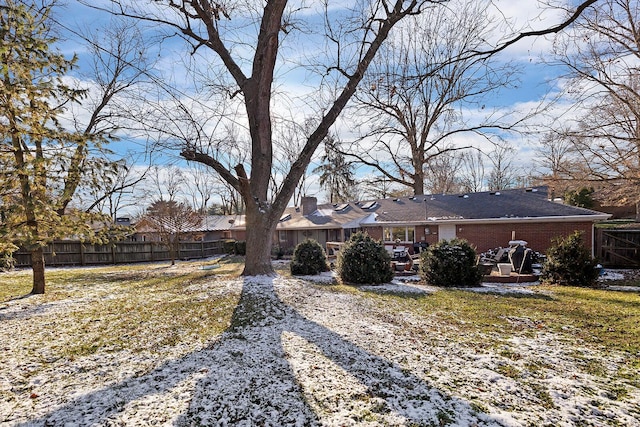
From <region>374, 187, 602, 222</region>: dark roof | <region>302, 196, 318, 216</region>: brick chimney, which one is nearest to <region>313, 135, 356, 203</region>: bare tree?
<region>302, 196, 318, 216</region>: brick chimney

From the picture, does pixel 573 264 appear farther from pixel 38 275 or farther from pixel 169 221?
pixel 169 221

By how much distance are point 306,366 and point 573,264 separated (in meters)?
9.18

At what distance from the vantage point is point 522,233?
1547 cm

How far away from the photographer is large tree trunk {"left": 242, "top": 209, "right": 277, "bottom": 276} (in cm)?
890

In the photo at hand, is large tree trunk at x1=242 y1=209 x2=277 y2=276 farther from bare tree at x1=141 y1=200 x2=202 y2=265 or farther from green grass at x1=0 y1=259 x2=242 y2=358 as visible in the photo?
bare tree at x1=141 y1=200 x2=202 y2=265

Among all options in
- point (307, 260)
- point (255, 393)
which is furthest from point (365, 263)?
point (255, 393)

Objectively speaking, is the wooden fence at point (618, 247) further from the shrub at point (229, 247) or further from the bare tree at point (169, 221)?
the shrub at point (229, 247)

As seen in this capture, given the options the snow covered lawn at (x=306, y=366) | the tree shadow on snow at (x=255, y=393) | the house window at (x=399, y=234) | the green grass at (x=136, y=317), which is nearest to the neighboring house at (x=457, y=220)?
the house window at (x=399, y=234)

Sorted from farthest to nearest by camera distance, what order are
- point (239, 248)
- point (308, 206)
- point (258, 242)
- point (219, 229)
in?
point (219, 229) < point (308, 206) < point (239, 248) < point (258, 242)

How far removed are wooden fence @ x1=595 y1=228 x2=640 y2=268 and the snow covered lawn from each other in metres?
10.3

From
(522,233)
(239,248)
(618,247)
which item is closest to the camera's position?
(618,247)

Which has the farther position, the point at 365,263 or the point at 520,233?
the point at 520,233

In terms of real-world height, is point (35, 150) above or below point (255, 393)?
above

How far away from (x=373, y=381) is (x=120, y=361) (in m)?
3.05
